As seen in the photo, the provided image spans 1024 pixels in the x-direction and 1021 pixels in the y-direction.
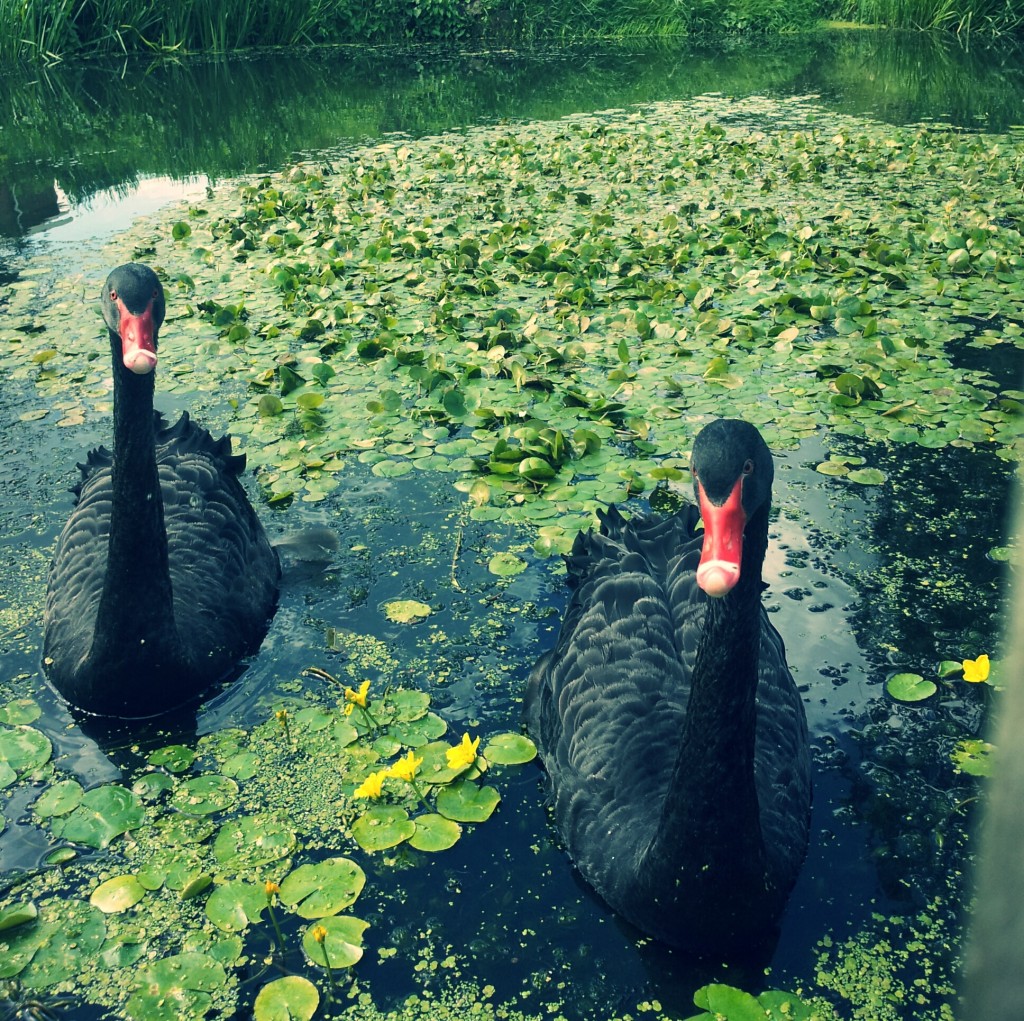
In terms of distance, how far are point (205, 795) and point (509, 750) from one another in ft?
2.65

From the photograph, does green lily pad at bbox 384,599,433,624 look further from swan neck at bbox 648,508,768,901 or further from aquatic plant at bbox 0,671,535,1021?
swan neck at bbox 648,508,768,901

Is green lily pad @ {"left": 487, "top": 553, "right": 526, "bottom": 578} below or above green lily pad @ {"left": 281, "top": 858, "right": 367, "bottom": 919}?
below

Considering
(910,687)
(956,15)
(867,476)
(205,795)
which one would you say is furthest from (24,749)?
(956,15)

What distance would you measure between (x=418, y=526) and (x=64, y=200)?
6.81m

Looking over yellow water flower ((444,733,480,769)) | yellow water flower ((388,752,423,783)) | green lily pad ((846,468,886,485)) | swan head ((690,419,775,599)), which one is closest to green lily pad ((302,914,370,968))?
yellow water flower ((388,752,423,783))

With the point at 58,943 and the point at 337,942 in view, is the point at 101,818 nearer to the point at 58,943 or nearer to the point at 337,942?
the point at 58,943

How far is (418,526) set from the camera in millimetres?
4090

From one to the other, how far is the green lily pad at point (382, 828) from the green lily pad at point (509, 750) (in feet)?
1.00

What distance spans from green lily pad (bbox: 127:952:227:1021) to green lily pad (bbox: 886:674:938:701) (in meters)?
1.95

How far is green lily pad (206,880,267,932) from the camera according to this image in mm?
2396

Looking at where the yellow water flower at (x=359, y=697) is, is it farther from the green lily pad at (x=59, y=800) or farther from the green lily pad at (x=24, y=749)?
the green lily pad at (x=24, y=749)

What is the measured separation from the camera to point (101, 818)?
8.84 feet

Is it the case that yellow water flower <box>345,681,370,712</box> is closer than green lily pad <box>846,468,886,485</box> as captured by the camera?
Yes

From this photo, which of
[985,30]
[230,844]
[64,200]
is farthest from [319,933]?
[985,30]
